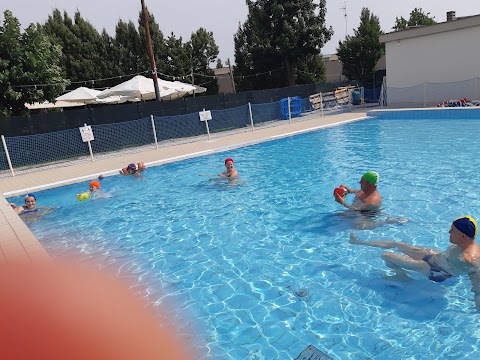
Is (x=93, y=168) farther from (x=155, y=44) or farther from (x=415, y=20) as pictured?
(x=415, y=20)

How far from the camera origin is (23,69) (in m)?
14.5

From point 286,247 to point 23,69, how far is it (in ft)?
43.0

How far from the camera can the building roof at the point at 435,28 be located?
1925cm

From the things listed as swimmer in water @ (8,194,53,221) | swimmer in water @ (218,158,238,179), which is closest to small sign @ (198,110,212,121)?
swimmer in water @ (218,158,238,179)

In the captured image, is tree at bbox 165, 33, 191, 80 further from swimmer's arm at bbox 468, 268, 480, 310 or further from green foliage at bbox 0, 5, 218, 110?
swimmer's arm at bbox 468, 268, 480, 310

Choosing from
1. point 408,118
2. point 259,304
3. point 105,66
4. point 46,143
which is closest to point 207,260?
point 259,304

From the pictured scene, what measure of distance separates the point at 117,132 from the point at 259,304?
43.1ft

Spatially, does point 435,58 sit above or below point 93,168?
above

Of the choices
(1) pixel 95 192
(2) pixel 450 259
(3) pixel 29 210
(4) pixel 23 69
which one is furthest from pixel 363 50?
(2) pixel 450 259

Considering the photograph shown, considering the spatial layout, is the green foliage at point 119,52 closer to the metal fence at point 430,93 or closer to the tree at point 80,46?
the tree at point 80,46

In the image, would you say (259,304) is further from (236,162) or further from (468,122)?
(468,122)

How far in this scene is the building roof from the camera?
19.2m

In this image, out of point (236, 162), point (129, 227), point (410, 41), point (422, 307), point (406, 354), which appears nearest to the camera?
point (406, 354)

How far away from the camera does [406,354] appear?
11.5 feet
